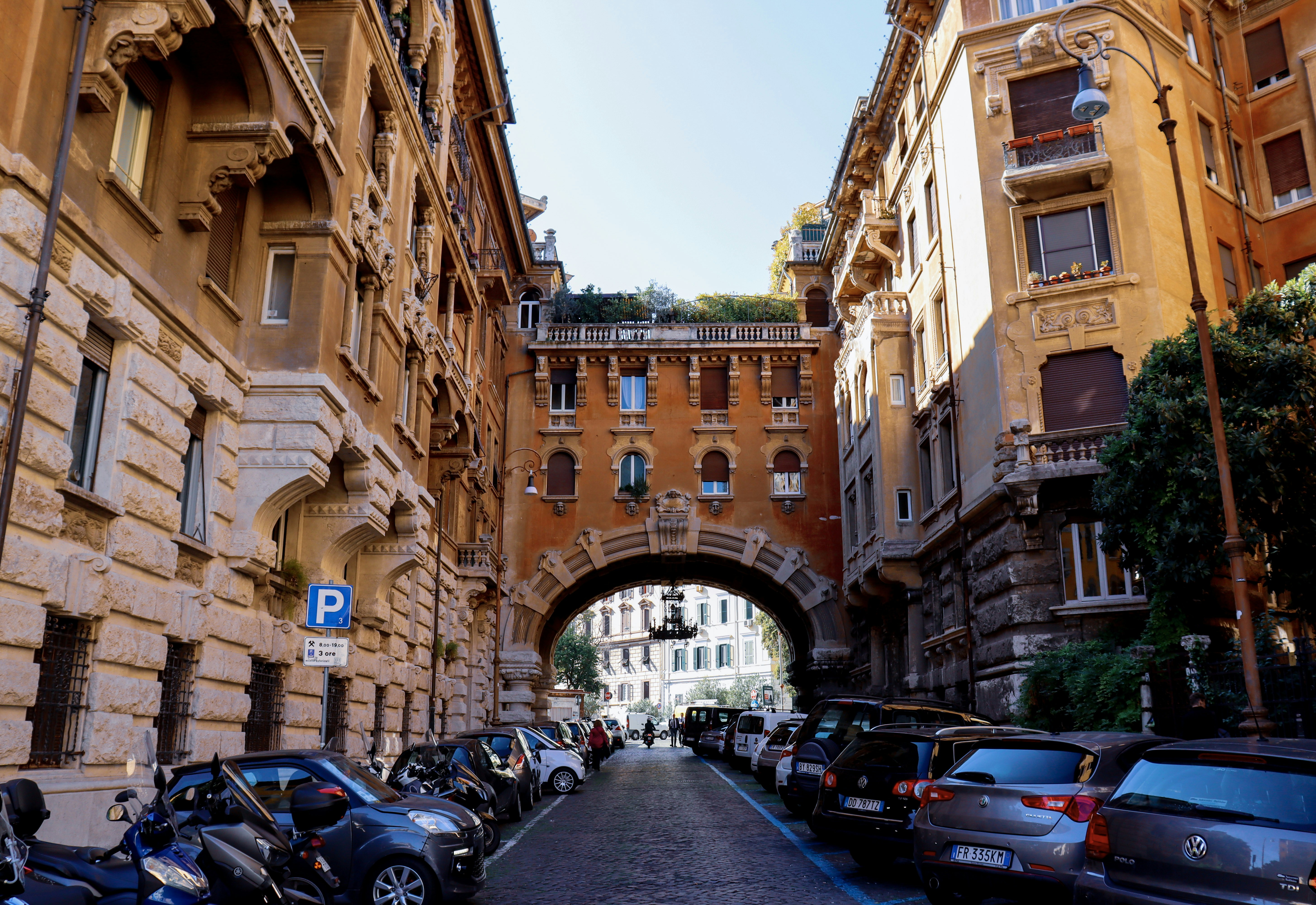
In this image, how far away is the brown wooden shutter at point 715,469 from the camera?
124ft

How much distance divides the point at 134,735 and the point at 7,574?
8.32ft

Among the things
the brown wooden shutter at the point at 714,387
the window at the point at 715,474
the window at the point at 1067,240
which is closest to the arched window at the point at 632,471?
the window at the point at 715,474

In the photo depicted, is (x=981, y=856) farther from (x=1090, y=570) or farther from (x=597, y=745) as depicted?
(x=597, y=745)

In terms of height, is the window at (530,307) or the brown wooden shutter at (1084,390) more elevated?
the window at (530,307)

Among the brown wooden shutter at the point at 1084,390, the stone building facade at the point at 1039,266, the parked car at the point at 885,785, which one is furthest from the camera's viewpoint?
the brown wooden shutter at the point at 1084,390

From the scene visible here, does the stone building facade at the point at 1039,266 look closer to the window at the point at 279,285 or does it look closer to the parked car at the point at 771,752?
the parked car at the point at 771,752

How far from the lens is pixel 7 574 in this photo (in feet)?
26.6

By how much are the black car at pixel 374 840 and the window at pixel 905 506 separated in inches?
781

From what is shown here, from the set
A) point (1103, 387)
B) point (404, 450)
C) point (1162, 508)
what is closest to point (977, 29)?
point (1103, 387)

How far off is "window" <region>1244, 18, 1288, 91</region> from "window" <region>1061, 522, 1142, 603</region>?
1240 centimetres

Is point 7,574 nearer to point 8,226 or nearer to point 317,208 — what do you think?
point 8,226

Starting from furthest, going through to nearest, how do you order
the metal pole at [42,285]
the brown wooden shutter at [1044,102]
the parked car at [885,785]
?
the brown wooden shutter at [1044,102], the parked car at [885,785], the metal pole at [42,285]

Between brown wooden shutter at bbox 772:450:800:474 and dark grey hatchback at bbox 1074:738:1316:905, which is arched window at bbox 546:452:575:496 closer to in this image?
brown wooden shutter at bbox 772:450:800:474

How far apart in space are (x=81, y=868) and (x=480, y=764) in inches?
417
